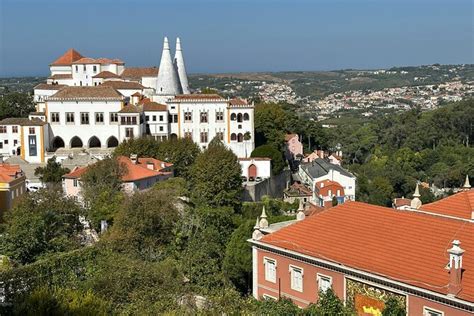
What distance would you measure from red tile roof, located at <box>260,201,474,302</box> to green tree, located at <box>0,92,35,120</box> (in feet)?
149

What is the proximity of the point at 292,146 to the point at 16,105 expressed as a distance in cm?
2560

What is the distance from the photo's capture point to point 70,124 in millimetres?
51438

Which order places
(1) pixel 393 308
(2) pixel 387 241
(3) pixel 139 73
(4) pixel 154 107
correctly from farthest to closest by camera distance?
(3) pixel 139 73 → (4) pixel 154 107 → (2) pixel 387 241 → (1) pixel 393 308

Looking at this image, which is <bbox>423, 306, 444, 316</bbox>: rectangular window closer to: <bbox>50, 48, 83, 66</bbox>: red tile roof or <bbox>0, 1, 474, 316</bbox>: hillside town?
<bbox>0, 1, 474, 316</bbox>: hillside town

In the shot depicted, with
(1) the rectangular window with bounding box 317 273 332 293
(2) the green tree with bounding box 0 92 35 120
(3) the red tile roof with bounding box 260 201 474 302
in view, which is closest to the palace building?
(2) the green tree with bounding box 0 92 35 120

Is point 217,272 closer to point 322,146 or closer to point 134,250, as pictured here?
point 134,250

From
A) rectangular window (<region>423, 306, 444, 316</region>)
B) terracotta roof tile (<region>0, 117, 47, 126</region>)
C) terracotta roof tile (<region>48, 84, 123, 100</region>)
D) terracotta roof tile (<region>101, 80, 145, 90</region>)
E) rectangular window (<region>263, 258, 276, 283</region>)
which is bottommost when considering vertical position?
rectangular window (<region>263, 258, 276, 283</region>)

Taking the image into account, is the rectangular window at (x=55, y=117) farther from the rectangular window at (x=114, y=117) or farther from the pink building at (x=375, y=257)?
the pink building at (x=375, y=257)

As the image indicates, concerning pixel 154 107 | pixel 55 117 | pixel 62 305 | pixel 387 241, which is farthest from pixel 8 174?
pixel 387 241

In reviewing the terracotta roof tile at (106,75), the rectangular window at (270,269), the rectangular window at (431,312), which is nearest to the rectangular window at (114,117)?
the terracotta roof tile at (106,75)

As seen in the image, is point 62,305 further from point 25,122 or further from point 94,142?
point 25,122

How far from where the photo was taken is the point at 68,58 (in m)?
66.5

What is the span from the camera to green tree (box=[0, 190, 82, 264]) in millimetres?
26359

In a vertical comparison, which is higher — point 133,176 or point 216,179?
point 133,176
